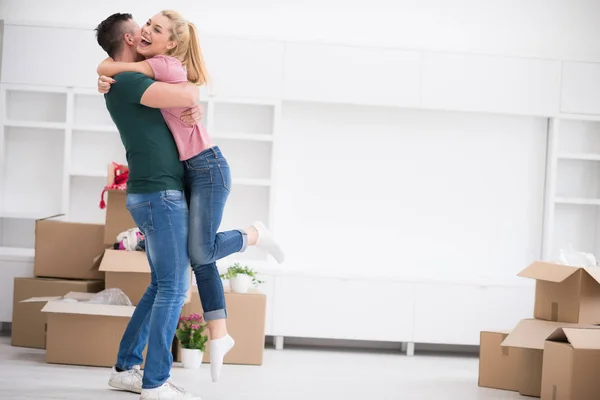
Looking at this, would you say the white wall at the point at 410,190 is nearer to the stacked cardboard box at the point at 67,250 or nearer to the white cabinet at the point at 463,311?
the white cabinet at the point at 463,311

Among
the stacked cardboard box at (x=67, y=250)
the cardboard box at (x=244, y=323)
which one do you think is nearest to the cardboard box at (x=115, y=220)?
the stacked cardboard box at (x=67, y=250)

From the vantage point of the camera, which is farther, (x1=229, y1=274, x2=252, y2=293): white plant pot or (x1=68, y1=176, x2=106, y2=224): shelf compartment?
(x1=68, y1=176, x2=106, y2=224): shelf compartment

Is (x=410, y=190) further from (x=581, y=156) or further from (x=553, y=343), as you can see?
(x=553, y=343)

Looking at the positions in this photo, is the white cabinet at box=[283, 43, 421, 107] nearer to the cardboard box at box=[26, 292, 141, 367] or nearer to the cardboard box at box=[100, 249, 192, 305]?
the cardboard box at box=[100, 249, 192, 305]

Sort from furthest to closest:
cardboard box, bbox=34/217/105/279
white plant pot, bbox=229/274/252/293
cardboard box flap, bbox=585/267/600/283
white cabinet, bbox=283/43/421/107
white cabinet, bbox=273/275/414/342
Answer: white cabinet, bbox=283/43/421/107, white cabinet, bbox=273/275/414/342, cardboard box, bbox=34/217/105/279, white plant pot, bbox=229/274/252/293, cardboard box flap, bbox=585/267/600/283

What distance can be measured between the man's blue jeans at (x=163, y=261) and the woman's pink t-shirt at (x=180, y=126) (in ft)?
0.54

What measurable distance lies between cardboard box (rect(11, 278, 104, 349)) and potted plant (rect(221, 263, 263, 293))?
2.49ft

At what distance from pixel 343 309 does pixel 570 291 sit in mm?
→ 1491

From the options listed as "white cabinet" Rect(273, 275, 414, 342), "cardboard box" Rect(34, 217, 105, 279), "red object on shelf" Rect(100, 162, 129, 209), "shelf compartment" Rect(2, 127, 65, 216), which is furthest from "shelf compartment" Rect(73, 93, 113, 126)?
"white cabinet" Rect(273, 275, 414, 342)

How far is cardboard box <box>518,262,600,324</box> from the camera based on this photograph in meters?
3.87

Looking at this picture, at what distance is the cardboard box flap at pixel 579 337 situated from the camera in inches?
139

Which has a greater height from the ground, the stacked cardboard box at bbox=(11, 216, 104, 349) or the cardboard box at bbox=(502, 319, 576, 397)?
the stacked cardboard box at bbox=(11, 216, 104, 349)

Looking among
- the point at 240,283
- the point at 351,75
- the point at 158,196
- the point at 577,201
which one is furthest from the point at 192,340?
the point at 577,201

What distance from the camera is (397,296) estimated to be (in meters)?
5.05
